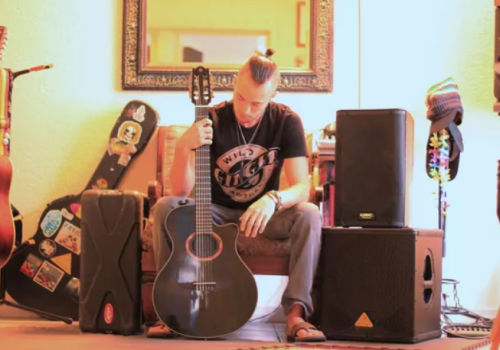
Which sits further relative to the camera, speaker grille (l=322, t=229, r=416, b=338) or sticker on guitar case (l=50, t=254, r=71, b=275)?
sticker on guitar case (l=50, t=254, r=71, b=275)

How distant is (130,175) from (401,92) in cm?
133

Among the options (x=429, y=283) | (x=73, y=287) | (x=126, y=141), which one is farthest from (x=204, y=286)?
(x=126, y=141)

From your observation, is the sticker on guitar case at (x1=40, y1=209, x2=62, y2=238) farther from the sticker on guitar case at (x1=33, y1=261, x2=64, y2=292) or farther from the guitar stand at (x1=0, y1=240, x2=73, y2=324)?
the guitar stand at (x1=0, y1=240, x2=73, y2=324)

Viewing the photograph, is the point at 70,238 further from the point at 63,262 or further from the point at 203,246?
the point at 203,246

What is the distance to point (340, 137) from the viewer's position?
255cm

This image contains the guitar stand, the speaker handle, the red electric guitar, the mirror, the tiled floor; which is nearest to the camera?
the tiled floor

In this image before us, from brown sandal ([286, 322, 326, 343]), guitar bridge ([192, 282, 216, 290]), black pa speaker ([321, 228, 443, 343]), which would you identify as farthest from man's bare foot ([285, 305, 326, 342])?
guitar bridge ([192, 282, 216, 290])

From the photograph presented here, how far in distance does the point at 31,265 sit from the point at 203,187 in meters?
1.14

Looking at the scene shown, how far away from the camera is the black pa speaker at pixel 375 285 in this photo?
7.97 feet

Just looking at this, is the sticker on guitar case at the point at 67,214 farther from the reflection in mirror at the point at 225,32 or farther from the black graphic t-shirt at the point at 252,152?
the black graphic t-shirt at the point at 252,152

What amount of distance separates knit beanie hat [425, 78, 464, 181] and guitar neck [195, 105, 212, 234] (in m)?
A: 1.14

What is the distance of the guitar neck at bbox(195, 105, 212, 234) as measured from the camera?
2465mm

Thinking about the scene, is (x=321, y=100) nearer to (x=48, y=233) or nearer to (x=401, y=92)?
(x=401, y=92)

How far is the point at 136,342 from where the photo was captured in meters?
2.34
